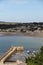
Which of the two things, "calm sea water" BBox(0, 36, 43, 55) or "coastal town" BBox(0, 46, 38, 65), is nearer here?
"coastal town" BBox(0, 46, 38, 65)

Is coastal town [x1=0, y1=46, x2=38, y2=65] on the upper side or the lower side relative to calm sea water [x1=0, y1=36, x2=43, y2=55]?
upper

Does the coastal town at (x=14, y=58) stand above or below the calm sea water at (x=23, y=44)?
above

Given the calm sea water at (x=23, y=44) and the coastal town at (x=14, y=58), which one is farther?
the calm sea water at (x=23, y=44)

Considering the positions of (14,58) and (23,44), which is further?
(23,44)

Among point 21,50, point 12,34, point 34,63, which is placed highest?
point 34,63

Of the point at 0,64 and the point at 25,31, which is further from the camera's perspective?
the point at 25,31

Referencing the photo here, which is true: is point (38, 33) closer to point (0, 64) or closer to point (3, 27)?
point (3, 27)

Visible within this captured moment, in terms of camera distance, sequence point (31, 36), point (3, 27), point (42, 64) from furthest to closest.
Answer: point (3, 27)
point (31, 36)
point (42, 64)

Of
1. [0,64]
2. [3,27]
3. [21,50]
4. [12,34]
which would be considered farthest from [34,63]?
[3,27]

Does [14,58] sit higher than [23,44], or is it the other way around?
[14,58]

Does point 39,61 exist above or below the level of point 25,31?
above

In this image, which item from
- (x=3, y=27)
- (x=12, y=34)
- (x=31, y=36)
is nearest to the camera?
(x=31, y=36)
